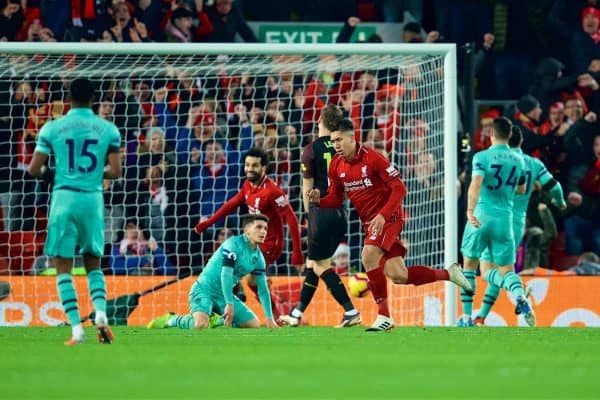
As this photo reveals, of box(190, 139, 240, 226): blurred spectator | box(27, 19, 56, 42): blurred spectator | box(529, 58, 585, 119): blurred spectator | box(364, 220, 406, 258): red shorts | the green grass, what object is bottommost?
the green grass

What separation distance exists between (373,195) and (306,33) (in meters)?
8.46

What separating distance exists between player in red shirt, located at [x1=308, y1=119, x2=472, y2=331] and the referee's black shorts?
5.54 ft

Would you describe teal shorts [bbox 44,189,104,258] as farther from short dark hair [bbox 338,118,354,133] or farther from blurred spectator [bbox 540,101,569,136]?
blurred spectator [bbox 540,101,569,136]

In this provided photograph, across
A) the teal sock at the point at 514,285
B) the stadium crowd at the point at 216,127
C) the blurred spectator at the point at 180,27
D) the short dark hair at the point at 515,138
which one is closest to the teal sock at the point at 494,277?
the teal sock at the point at 514,285

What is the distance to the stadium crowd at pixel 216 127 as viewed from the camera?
16.8 metres

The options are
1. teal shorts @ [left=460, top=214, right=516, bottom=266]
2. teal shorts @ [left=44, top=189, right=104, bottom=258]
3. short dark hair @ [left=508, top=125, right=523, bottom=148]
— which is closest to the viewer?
teal shorts @ [left=44, top=189, right=104, bottom=258]

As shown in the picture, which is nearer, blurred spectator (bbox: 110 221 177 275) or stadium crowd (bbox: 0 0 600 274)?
blurred spectator (bbox: 110 221 177 275)

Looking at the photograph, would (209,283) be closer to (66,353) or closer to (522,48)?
(66,353)

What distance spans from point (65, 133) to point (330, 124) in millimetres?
3548

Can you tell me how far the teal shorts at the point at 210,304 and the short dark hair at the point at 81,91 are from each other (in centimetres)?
353

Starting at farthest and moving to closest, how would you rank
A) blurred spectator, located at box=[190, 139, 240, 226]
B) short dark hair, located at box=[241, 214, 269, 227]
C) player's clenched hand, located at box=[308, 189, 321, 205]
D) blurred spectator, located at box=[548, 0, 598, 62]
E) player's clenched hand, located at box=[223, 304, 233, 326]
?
blurred spectator, located at box=[548, 0, 598, 62] → blurred spectator, located at box=[190, 139, 240, 226] → short dark hair, located at box=[241, 214, 269, 227] → player's clenched hand, located at box=[308, 189, 321, 205] → player's clenched hand, located at box=[223, 304, 233, 326]

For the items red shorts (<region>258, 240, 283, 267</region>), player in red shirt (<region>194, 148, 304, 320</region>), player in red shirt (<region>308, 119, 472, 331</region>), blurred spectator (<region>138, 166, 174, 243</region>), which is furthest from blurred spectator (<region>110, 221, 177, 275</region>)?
player in red shirt (<region>308, 119, 472, 331</region>)

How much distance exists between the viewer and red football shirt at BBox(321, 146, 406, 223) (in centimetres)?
1190

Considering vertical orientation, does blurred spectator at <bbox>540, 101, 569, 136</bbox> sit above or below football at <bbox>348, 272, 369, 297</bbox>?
above
